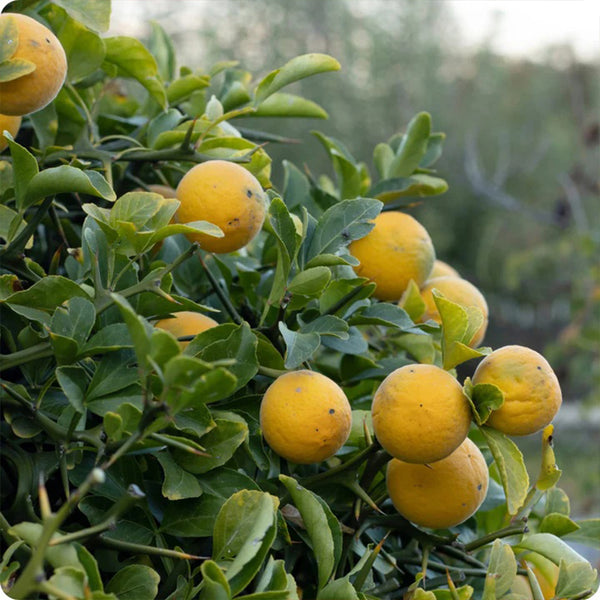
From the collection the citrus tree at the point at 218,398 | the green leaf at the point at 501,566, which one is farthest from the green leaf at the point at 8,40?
the green leaf at the point at 501,566

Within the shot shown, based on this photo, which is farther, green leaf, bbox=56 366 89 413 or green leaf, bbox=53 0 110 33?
green leaf, bbox=53 0 110 33

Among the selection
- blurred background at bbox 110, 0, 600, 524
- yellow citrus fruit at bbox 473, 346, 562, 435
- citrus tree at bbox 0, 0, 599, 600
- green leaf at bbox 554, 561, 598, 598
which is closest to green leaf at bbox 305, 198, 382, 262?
citrus tree at bbox 0, 0, 599, 600

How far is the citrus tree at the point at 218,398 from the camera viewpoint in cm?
35

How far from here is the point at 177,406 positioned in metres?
0.29

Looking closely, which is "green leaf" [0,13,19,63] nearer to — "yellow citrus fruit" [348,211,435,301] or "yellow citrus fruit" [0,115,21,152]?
"yellow citrus fruit" [0,115,21,152]

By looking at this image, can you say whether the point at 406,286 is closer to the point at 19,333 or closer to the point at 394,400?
the point at 394,400

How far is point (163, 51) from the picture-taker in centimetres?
61

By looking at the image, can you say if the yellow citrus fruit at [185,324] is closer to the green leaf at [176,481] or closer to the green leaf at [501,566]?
the green leaf at [176,481]

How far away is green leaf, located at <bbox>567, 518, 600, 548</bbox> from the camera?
1.61ft

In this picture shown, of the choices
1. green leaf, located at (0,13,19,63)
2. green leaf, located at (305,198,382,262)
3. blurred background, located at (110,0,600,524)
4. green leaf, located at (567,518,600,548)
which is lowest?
blurred background, located at (110,0,600,524)

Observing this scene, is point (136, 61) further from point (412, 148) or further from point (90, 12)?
point (412, 148)

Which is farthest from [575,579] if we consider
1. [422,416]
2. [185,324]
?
[185,324]

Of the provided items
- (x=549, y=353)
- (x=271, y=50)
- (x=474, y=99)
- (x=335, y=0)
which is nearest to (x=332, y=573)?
(x=549, y=353)

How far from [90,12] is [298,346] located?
0.79 feet
